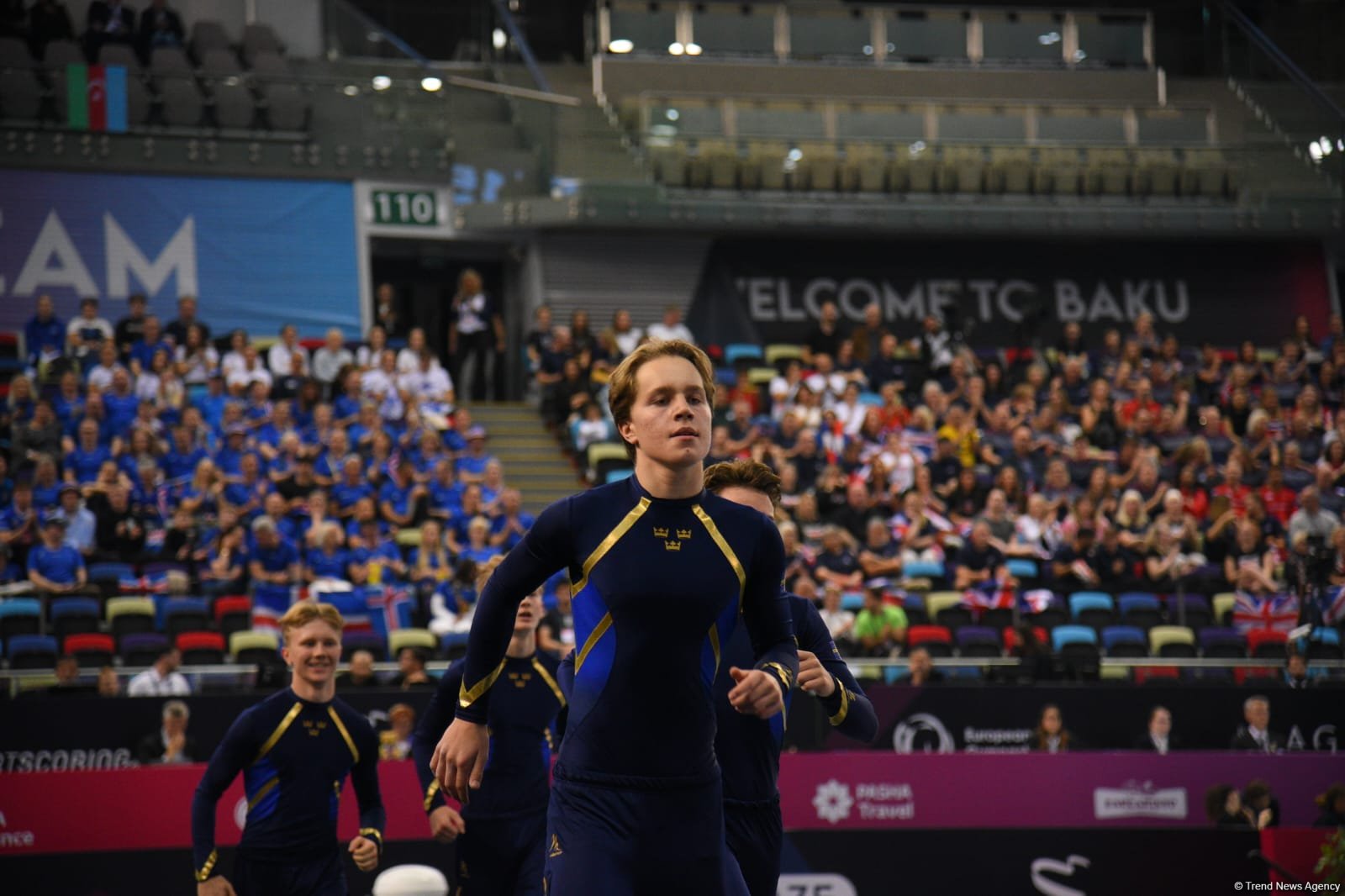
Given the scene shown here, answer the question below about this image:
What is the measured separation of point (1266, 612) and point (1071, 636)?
2472 millimetres

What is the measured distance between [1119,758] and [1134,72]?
1840 cm

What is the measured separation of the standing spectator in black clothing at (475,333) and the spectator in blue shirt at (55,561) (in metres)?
7.96

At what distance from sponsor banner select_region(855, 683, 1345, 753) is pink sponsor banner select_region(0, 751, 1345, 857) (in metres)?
1.21

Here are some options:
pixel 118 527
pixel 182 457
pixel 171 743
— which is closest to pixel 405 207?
pixel 182 457

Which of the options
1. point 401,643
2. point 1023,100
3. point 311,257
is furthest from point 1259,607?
point 311,257

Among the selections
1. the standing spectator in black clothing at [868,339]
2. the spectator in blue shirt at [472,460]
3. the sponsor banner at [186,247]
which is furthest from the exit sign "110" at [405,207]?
the standing spectator in black clothing at [868,339]

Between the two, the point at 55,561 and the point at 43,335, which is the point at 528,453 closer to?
the point at 43,335

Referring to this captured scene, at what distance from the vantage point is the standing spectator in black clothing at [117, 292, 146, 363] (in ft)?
65.3

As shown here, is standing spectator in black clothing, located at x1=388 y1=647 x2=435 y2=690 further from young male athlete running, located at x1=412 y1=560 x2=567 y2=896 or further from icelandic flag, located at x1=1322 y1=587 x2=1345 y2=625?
icelandic flag, located at x1=1322 y1=587 x2=1345 y2=625

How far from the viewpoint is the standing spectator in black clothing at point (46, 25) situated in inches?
906

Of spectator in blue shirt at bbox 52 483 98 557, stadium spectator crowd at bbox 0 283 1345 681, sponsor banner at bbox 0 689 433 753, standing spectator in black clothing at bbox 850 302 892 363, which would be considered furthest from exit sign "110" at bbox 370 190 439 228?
sponsor banner at bbox 0 689 433 753

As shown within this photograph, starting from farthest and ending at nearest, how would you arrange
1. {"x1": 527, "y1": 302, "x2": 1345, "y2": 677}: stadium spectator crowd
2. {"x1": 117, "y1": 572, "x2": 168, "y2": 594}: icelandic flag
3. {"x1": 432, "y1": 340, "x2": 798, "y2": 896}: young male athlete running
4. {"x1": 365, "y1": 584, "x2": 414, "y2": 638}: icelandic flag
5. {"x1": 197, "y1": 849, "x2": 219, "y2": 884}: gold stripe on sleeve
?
{"x1": 527, "y1": 302, "x2": 1345, "y2": 677}: stadium spectator crowd → {"x1": 365, "y1": 584, "x2": 414, "y2": 638}: icelandic flag → {"x1": 117, "y1": 572, "x2": 168, "y2": 594}: icelandic flag → {"x1": 197, "y1": 849, "x2": 219, "y2": 884}: gold stripe on sleeve → {"x1": 432, "y1": 340, "x2": 798, "y2": 896}: young male athlete running

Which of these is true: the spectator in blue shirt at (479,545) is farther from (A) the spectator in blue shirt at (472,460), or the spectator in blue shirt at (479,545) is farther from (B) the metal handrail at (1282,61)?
(B) the metal handrail at (1282,61)

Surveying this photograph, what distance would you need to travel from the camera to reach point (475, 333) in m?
22.5
